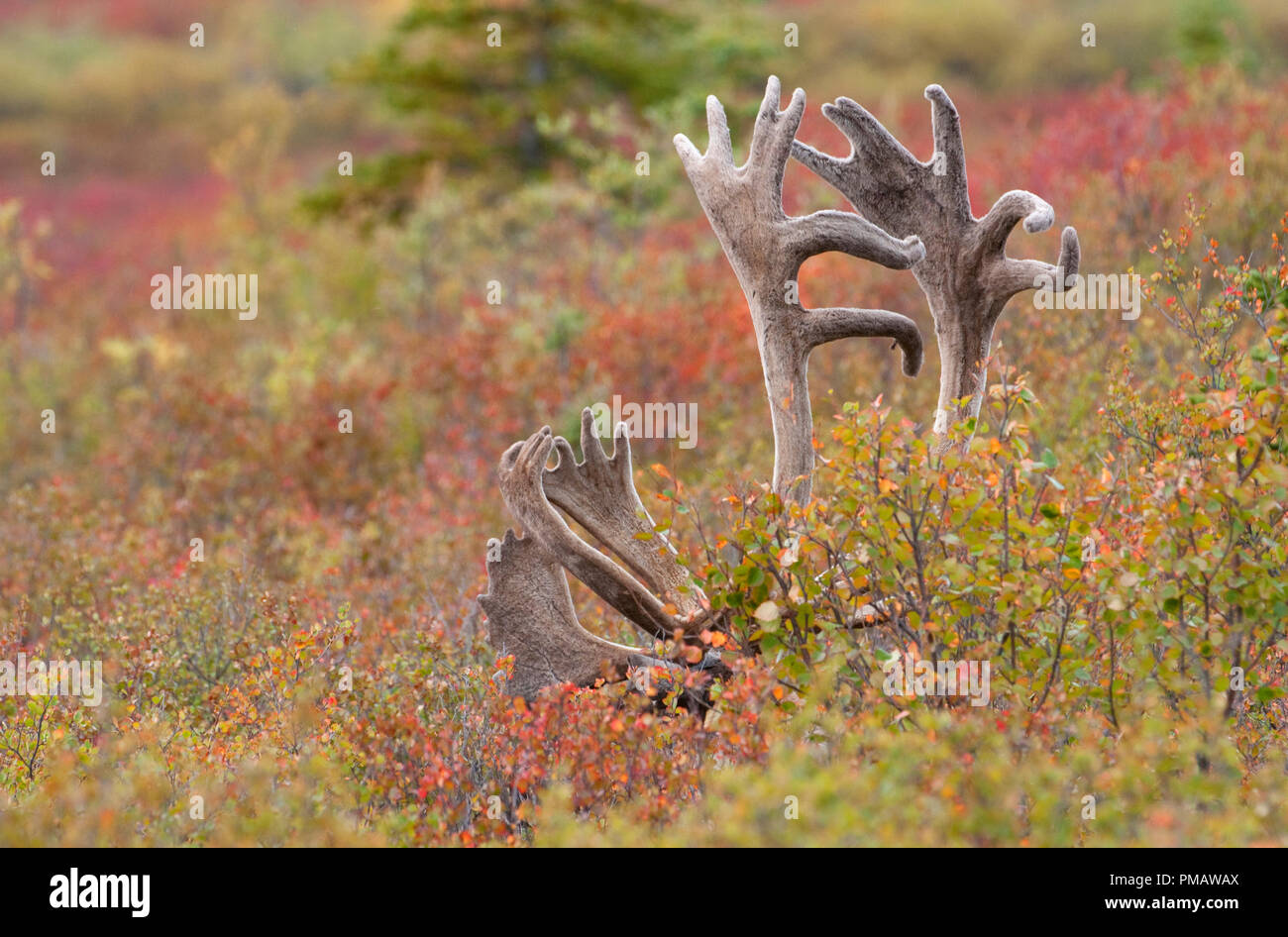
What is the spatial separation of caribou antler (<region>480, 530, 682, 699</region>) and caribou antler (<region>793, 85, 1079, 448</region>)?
178 cm

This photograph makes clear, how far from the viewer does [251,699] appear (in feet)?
21.0

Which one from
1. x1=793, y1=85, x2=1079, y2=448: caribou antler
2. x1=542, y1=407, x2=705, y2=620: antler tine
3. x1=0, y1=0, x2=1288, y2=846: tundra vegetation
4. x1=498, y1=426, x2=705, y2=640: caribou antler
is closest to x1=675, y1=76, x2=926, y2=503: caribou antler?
x1=0, y1=0, x2=1288, y2=846: tundra vegetation

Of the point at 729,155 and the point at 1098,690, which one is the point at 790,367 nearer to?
the point at 729,155

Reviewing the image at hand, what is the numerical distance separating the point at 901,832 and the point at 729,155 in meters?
2.87

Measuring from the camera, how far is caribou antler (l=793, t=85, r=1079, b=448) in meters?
5.66

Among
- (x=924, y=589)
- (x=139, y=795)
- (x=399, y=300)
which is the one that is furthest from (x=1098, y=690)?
(x=399, y=300)

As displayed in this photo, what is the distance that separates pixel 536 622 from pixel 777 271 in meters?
1.71

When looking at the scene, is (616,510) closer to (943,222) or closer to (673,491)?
(673,491)

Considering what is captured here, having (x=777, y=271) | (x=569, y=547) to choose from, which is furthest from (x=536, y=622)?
(x=777, y=271)

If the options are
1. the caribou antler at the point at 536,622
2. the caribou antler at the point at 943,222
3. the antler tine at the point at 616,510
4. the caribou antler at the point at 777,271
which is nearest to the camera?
the caribou antler at the point at 777,271

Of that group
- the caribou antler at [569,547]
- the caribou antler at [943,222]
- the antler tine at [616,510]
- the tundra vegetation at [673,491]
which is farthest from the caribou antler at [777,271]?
the caribou antler at [569,547]

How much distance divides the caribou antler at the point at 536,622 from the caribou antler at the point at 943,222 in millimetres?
1780

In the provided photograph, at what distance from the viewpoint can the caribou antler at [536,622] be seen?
17.9 ft

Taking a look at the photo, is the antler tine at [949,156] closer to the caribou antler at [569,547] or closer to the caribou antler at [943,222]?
the caribou antler at [943,222]
